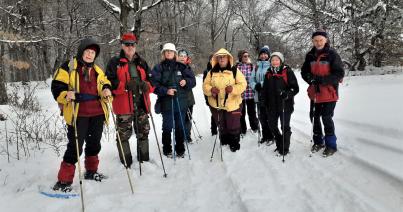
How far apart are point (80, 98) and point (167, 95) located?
1.83 m

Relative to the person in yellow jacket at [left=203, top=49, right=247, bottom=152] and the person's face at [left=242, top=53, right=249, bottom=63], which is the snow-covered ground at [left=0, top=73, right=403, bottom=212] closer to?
the person in yellow jacket at [left=203, top=49, right=247, bottom=152]

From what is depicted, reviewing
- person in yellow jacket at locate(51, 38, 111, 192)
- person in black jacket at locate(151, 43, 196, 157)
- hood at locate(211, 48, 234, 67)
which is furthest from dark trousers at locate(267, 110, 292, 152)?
person in yellow jacket at locate(51, 38, 111, 192)

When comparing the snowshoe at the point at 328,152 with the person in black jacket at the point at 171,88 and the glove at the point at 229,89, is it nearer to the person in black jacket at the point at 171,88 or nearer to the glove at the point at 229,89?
the glove at the point at 229,89

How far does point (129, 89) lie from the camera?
18.5 feet

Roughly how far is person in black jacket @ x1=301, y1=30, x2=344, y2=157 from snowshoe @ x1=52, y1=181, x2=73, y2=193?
3.85 m

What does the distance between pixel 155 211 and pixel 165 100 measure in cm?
264

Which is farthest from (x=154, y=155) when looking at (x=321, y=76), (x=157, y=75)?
(x=321, y=76)

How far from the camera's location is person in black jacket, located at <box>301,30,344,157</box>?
217 inches

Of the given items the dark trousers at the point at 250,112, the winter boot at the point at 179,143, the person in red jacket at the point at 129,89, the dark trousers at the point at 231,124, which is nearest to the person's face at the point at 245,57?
the dark trousers at the point at 250,112

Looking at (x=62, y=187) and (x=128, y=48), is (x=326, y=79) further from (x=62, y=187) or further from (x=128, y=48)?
(x=62, y=187)

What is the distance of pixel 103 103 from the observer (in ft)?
16.4

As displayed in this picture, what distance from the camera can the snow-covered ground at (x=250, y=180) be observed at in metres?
3.99

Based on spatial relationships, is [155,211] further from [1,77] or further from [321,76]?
[1,77]

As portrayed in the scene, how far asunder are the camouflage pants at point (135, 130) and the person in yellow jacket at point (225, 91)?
4.51 ft
